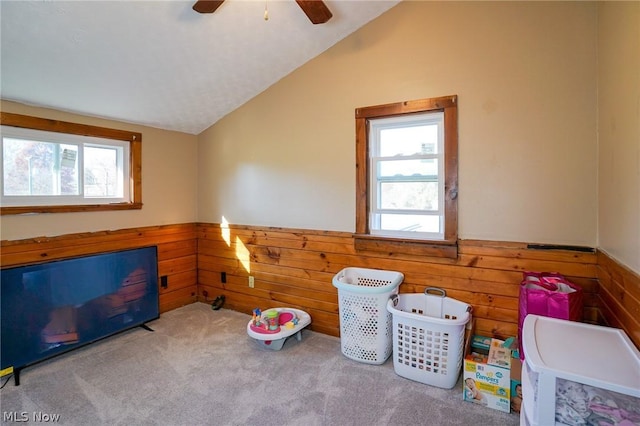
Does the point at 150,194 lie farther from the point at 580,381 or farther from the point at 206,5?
the point at 580,381

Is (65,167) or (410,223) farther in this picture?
(65,167)

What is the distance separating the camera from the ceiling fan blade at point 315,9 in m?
1.80

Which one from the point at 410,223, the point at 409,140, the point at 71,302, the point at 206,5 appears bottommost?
the point at 71,302

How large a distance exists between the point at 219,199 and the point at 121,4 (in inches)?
83.3

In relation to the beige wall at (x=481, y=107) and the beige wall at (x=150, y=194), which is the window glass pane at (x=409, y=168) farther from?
the beige wall at (x=150, y=194)

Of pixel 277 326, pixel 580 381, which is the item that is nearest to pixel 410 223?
pixel 277 326

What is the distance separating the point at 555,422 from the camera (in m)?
1.15

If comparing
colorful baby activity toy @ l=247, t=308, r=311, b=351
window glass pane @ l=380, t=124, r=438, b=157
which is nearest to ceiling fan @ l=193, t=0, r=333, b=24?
window glass pane @ l=380, t=124, r=438, b=157

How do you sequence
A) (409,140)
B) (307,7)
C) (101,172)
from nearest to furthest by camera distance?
(307,7)
(409,140)
(101,172)

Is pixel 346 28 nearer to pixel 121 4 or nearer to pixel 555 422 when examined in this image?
pixel 121 4

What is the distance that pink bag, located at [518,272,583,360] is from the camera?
1703mm

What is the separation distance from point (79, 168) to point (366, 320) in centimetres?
295

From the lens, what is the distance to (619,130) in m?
1.59

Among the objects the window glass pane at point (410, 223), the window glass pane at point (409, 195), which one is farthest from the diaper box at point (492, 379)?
the window glass pane at point (409, 195)
